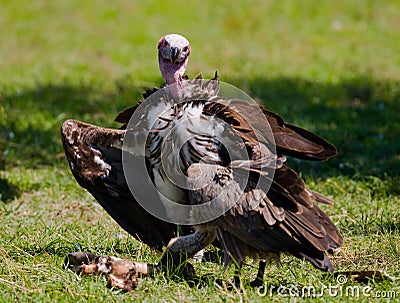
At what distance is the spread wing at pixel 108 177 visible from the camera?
4.98 metres

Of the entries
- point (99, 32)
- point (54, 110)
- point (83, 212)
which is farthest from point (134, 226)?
point (99, 32)

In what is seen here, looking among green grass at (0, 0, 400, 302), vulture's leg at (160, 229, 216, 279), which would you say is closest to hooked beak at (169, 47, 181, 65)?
vulture's leg at (160, 229, 216, 279)

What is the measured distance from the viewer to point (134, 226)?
5059mm

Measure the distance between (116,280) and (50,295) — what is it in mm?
357

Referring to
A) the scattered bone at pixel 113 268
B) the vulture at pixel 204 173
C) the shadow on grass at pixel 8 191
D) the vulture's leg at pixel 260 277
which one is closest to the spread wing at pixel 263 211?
the vulture at pixel 204 173

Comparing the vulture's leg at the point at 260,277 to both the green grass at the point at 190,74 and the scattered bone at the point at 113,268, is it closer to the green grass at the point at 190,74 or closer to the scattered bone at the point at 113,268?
the green grass at the point at 190,74

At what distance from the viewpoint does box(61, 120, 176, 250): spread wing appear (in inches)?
196

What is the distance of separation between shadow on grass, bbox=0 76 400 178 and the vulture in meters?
2.42

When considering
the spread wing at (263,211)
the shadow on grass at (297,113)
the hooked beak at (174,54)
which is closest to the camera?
the spread wing at (263,211)

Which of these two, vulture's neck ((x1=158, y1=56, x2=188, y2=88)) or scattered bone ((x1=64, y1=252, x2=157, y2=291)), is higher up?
vulture's neck ((x1=158, y1=56, x2=188, y2=88))

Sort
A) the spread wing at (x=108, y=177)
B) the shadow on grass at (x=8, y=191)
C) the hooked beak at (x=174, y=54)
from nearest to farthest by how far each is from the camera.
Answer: the hooked beak at (x=174, y=54), the spread wing at (x=108, y=177), the shadow on grass at (x=8, y=191)

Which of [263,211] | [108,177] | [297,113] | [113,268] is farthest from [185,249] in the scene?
[297,113]

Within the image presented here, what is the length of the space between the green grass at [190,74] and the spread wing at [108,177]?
0.15 metres

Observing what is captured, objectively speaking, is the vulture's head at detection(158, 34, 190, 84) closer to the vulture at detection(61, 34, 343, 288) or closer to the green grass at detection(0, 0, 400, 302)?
the vulture at detection(61, 34, 343, 288)
